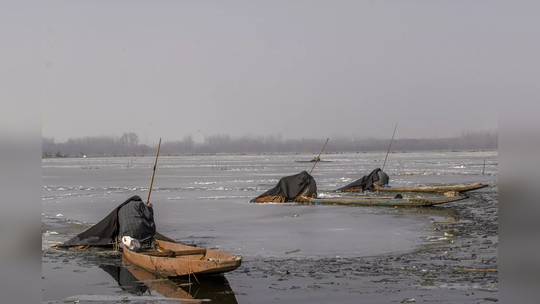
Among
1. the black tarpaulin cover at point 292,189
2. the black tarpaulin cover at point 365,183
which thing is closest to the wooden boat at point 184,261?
the black tarpaulin cover at point 292,189

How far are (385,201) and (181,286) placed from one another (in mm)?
15575

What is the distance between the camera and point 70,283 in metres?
10.8

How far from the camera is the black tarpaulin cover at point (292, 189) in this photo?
2739 centimetres

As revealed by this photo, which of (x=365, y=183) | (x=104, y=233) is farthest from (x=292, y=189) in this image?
(x=104, y=233)

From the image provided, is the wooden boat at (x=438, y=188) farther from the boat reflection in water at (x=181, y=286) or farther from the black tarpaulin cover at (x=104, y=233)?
the boat reflection in water at (x=181, y=286)

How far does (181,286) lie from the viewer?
10.3 metres

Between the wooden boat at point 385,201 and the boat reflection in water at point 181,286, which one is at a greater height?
the wooden boat at point 385,201

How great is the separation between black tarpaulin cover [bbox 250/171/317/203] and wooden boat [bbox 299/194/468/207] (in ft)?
1.86

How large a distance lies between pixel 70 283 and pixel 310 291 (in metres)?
4.76

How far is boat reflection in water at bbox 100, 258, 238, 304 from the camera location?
380 inches

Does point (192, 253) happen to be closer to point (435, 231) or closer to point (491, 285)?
point (491, 285)

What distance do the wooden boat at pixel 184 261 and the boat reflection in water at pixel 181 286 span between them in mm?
185

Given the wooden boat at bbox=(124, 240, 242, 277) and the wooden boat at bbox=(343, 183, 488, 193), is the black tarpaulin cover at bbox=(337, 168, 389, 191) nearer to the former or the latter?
the wooden boat at bbox=(343, 183, 488, 193)

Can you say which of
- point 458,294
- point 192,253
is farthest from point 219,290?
point 458,294
